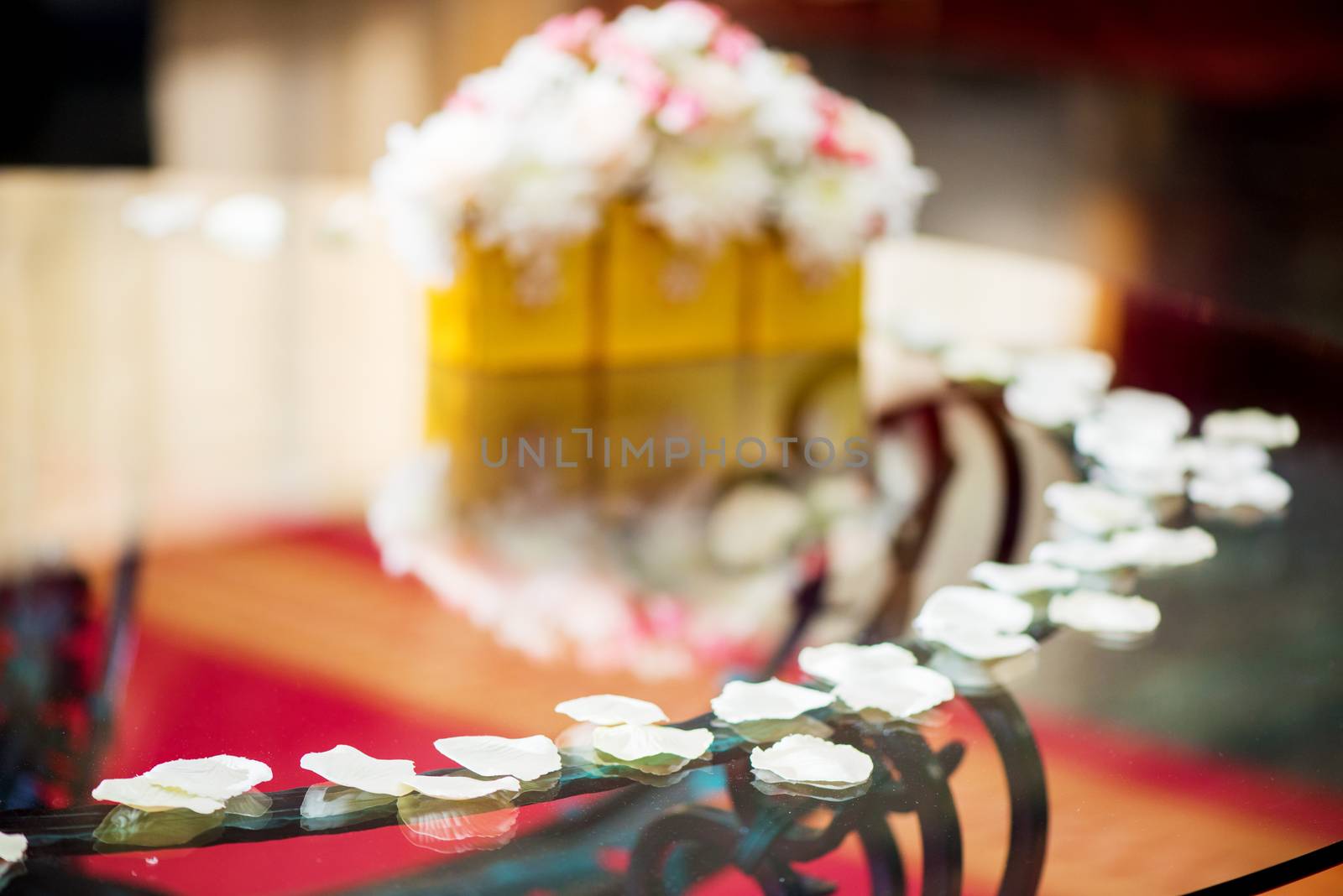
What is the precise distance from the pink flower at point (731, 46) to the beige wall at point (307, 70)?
2.43 m

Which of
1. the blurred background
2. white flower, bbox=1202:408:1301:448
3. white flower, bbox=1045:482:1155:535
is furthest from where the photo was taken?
the blurred background

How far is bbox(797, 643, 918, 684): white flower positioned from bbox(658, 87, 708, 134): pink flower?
0.81 meters

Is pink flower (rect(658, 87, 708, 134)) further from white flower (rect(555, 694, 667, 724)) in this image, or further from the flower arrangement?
white flower (rect(555, 694, 667, 724))

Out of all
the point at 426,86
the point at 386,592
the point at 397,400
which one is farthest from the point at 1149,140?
the point at 386,592

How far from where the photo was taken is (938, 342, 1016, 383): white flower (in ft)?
4.76

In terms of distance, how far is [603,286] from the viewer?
1.48 metres

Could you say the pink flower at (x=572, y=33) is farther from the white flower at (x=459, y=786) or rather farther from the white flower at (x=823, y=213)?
the white flower at (x=459, y=786)

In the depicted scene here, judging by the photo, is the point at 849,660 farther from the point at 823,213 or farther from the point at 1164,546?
the point at 823,213

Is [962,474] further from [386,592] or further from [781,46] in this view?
[781,46]

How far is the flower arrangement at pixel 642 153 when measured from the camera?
1.46 m

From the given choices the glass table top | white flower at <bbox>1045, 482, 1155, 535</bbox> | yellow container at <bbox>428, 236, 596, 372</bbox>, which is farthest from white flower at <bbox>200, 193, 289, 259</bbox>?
white flower at <bbox>1045, 482, 1155, 535</bbox>

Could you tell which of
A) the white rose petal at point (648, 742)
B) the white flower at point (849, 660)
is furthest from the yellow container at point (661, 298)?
the white rose petal at point (648, 742)

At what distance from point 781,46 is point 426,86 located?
1356mm

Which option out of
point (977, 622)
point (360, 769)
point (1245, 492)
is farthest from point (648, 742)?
point (1245, 492)
